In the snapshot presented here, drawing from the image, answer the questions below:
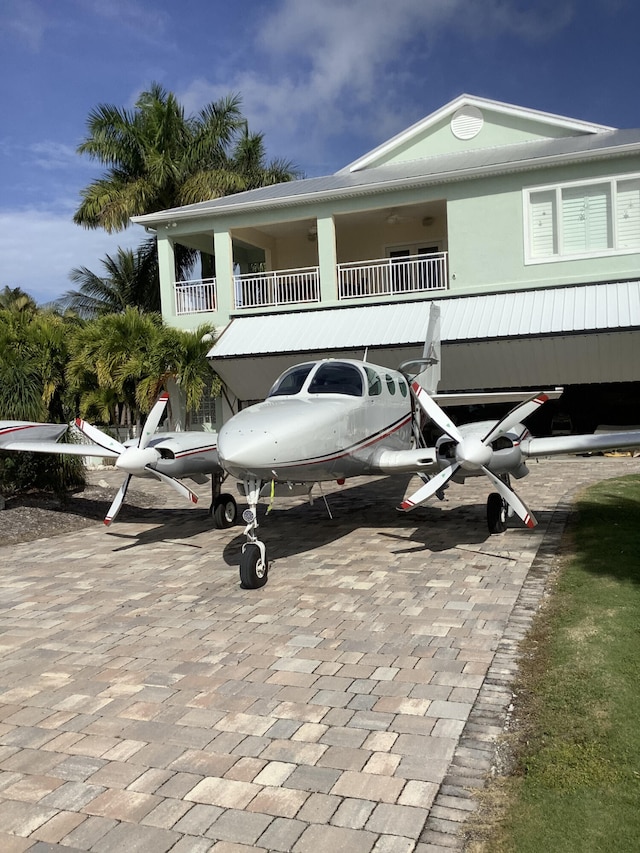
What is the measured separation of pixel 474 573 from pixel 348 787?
14.5 feet

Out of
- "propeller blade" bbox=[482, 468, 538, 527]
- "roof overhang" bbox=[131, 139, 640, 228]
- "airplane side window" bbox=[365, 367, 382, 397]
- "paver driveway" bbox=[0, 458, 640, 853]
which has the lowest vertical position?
"paver driveway" bbox=[0, 458, 640, 853]

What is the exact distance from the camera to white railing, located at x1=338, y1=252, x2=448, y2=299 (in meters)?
19.6

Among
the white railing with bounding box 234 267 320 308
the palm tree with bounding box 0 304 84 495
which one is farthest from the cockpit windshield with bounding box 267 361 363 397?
the white railing with bounding box 234 267 320 308

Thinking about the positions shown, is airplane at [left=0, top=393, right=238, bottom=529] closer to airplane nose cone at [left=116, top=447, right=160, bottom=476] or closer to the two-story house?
airplane nose cone at [left=116, top=447, right=160, bottom=476]

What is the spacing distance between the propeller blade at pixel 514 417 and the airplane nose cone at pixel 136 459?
4.84 m

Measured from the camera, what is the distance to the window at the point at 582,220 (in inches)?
675

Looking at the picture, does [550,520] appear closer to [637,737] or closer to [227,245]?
[637,737]

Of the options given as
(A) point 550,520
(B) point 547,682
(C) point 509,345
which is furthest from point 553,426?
(B) point 547,682

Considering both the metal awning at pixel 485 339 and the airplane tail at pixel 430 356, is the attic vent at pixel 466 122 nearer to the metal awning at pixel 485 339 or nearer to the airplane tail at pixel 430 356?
the metal awning at pixel 485 339

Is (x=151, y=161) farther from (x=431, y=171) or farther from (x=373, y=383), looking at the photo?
(x=373, y=383)

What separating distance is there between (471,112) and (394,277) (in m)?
5.93

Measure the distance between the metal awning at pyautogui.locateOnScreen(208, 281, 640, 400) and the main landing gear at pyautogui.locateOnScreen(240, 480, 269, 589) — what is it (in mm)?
10022

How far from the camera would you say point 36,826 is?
3254 millimetres

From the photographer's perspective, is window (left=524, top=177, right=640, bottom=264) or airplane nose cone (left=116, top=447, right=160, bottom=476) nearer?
airplane nose cone (left=116, top=447, right=160, bottom=476)
